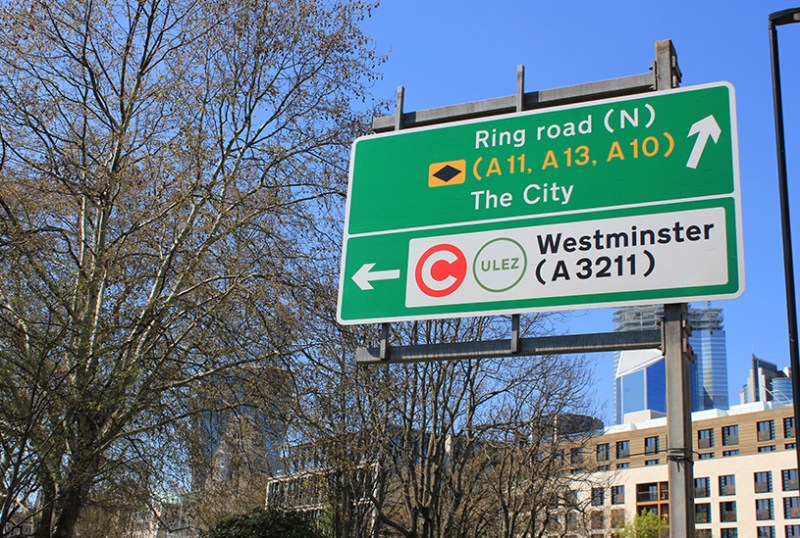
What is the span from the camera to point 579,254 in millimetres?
6922

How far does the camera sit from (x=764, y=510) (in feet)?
239

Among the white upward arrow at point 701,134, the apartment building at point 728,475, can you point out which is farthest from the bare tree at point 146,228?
the apartment building at point 728,475

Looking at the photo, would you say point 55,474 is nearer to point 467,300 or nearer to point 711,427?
point 467,300

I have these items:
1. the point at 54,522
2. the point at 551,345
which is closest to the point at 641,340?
the point at 551,345

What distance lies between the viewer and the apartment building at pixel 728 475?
71.7 meters

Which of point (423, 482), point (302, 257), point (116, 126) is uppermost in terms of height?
point (116, 126)

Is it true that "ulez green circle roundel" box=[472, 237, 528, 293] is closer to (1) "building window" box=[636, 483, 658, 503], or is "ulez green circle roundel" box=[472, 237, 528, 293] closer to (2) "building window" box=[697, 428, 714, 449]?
(2) "building window" box=[697, 428, 714, 449]

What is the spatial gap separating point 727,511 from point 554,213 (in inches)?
3043

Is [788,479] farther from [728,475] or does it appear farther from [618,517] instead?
[618,517]

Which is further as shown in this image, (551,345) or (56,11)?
(56,11)

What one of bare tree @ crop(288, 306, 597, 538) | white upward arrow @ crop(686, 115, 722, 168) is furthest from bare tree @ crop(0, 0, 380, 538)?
white upward arrow @ crop(686, 115, 722, 168)

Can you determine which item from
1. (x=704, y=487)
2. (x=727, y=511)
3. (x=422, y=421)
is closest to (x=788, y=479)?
(x=727, y=511)

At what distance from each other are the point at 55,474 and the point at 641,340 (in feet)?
37.0

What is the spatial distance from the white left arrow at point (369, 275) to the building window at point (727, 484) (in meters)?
76.5
